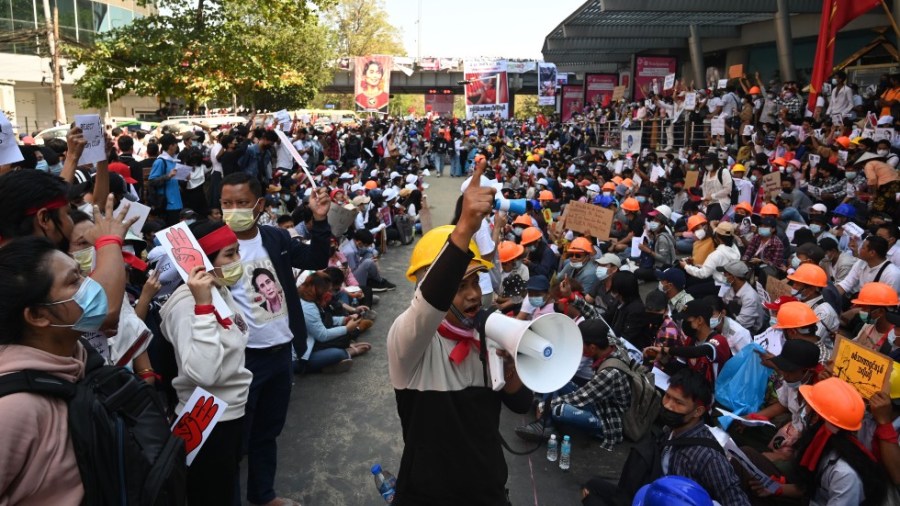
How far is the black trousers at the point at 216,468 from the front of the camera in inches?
118

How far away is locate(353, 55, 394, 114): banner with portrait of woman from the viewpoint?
3466cm

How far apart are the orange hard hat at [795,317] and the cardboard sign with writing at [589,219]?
12.6ft

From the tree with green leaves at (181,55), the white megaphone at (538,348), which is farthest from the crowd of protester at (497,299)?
the tree with green leaves at (181,55)

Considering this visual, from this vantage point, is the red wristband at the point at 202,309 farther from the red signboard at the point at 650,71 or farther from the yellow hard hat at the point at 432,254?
the red signboard at the point at 650,71

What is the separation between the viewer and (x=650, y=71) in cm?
2558

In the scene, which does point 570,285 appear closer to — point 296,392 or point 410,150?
point 296,392

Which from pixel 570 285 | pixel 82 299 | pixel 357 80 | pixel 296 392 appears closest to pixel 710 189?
pixel 570 285

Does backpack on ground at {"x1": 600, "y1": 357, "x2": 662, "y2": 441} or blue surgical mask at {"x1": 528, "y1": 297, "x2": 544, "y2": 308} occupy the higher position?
blue surgical mask at {"x1": 528, "y1": 297, "x2": 544, "y2": 308}

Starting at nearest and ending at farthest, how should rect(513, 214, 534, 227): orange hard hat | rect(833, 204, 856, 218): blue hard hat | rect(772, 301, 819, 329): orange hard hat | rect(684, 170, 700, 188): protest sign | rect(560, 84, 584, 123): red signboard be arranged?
rect(772, 301, 819, 329): orange hard hat → rect(513, 214, 534, 227): orange hard hat → rect(833, 204, 856, 218): blue hard hat → rect(684, 170, 700, 188): protest sign → rect(560, 84, 584, 123): red signboard

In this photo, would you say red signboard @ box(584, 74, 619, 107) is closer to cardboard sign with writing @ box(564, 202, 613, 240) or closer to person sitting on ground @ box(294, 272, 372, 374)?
cardboard sign with writing @ box(564, 202, 613, 240)

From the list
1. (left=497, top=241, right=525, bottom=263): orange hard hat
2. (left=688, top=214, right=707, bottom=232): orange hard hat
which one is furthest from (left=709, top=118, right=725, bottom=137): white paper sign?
(left=497, top=241, right=525, bottom=263): orange hard hat

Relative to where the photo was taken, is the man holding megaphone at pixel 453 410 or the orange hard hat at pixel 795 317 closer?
the man holding megaphone at pixel 453 410

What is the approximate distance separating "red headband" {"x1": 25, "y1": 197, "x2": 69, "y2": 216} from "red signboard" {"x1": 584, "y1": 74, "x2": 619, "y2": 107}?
31.7 meters

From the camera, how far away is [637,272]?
311 inches
